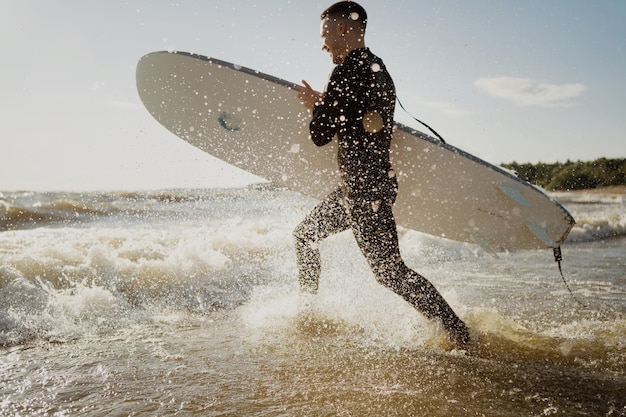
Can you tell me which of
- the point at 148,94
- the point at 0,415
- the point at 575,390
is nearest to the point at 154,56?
the point at 148,94

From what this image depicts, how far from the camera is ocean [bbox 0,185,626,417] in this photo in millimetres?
1935

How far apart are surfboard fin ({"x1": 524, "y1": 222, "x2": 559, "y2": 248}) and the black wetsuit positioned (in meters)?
1.09

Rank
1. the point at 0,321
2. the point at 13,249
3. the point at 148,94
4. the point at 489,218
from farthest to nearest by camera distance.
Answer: the point at 13,249 < the point at 148,94 < the point at 489,218 < the point at 0,321

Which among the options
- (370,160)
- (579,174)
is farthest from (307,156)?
(579,174)

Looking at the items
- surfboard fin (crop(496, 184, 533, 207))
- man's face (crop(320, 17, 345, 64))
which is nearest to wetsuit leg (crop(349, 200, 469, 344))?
man's face (crop(320, 17, 345, 64))

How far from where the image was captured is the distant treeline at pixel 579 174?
2794 cm

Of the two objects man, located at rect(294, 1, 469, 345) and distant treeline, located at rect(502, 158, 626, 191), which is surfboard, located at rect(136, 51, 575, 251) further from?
distant treeline, located at rect(502, 158, 626, 191)

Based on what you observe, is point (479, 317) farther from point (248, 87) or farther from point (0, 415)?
point (0, 415)

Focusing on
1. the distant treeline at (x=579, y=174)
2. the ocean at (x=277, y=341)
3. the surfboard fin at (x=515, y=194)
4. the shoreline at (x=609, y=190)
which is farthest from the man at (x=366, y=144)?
the shoreline at (x=609, y=190)

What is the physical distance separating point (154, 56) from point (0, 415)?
2785 mm

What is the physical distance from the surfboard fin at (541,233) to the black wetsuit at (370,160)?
1.09 m

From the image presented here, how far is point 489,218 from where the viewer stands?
341 cm

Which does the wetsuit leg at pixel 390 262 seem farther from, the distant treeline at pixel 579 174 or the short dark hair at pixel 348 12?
the distant treeline at pixel 579 174

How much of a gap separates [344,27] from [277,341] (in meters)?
1.82
